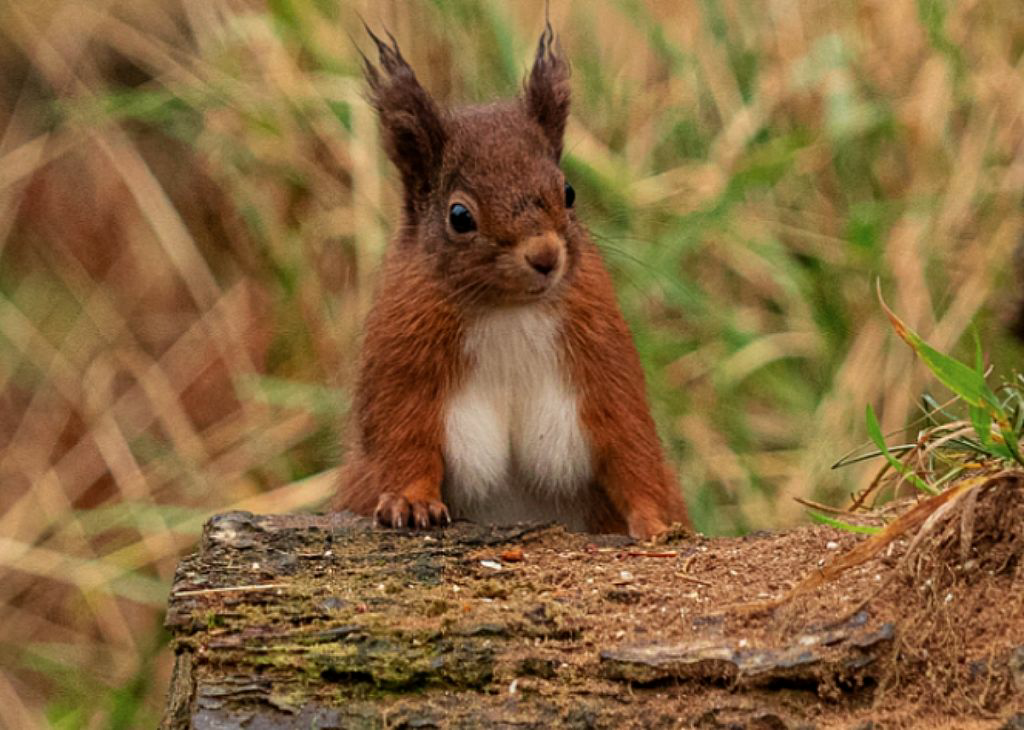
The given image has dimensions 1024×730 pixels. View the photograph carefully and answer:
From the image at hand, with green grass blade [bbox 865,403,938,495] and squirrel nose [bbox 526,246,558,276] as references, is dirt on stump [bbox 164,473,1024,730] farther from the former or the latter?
squirrel nose [bbox 526,246,558,276]

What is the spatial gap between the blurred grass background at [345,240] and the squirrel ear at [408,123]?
1.30 metres

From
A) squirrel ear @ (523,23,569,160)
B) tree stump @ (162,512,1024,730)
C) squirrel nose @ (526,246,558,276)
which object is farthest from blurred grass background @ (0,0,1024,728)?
tree stump @ (162,512,1024,730)

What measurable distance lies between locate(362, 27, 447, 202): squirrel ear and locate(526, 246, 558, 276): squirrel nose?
398mm

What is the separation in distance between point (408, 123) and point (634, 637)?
4.37 ft

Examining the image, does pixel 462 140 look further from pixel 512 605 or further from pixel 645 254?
pixel 645 254

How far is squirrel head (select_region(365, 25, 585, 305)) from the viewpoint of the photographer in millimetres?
2967

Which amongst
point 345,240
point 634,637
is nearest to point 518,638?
point 634,637

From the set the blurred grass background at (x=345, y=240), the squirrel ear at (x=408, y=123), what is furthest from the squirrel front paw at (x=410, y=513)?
the blurred grass background at (x=345, y=240)

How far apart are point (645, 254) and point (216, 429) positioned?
193 centimetres

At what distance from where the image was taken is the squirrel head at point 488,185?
2.97 m

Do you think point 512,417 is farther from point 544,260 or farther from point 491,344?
point 544,260

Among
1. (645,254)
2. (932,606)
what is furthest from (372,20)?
(932,606)

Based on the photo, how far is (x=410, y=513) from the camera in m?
2.95

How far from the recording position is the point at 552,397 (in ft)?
10.3
